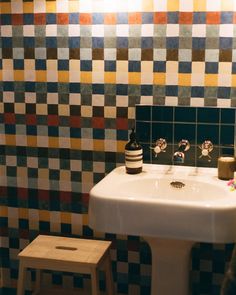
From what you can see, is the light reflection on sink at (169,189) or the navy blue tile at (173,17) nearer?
the light reflection on sink at (169,189)

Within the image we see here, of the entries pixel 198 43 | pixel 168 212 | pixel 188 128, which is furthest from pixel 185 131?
A: pixel 168 212

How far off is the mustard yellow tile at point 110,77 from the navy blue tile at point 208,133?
52 cm

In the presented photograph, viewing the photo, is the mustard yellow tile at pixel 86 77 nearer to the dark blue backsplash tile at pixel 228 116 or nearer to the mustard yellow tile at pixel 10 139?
the mustard yellow tile at pixel 10 139

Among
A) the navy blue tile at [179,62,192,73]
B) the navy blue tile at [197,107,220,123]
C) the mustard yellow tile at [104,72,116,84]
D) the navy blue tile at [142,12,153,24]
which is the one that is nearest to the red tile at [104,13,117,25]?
the navy blue tile at [142,12,153,24]

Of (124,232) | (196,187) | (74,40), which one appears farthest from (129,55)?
(124,232)

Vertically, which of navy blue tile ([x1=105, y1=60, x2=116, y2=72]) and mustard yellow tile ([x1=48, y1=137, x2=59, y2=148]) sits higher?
navy blue tile ([x1=105, y1=60, x2=116, y2=72])

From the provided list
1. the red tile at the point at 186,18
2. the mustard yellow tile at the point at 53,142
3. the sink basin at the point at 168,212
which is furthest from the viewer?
the mustard yellow tile at the point at 53,142

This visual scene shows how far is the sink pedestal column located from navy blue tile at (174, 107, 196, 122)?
0.69 meters

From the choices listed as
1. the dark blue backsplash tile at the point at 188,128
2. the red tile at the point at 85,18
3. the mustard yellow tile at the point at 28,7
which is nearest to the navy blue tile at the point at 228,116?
the dark blue backsplash tile at the point at 188,128

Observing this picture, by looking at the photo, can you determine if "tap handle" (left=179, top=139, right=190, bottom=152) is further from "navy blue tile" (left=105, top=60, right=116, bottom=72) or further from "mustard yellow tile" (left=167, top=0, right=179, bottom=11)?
"mustard yellow tile" (left=167, top=0, right=179, bottom=11)

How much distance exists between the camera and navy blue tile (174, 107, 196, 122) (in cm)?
291

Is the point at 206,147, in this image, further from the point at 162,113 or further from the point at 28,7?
the point at 28,7

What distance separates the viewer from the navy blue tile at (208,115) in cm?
288

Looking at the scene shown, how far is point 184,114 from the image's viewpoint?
9.57 ft
